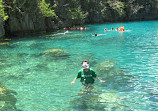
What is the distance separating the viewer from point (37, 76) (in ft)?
38.6

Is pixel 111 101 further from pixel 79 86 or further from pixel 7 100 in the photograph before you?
pixel 7 100

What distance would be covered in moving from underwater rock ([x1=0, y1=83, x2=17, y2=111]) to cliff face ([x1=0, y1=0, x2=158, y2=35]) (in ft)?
72.8

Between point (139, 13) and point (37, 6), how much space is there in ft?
157

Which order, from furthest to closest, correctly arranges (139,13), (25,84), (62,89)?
(139,13) → (25,84) → (62,89)

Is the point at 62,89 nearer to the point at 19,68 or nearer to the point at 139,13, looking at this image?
the point at 19,68

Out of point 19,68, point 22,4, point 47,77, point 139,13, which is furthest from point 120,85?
point 139,13

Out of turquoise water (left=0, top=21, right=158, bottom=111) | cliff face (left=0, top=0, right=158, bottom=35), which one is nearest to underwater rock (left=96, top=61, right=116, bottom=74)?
turquoise water (left=0, top=21, right=158, bottom=111)

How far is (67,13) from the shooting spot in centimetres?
4769

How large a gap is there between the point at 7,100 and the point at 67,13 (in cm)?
4167

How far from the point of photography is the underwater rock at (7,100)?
7.47m

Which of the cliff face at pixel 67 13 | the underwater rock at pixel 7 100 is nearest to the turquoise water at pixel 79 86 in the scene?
the underwater rock at pixel 7 100

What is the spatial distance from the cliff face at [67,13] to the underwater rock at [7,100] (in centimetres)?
2219

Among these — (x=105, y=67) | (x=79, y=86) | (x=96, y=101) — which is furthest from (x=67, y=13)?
(x=96, y=101)

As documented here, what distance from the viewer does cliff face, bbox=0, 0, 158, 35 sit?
111 feet
